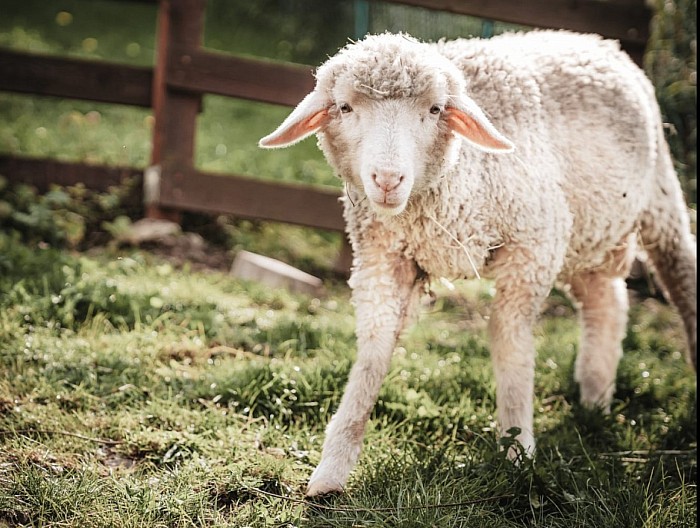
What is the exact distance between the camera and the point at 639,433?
3773 millimetres

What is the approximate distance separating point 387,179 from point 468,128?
513 millimetres

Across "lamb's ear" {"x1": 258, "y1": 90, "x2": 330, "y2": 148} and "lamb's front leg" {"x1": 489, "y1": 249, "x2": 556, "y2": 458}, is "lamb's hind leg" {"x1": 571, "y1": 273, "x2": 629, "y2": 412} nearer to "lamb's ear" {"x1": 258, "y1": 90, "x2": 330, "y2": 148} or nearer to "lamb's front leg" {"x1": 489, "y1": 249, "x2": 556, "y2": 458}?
"lamb's front leg" {"x1": 489, "y1": 249, "x2": 556, "y2": 458}

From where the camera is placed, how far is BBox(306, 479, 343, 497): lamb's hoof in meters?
2.81

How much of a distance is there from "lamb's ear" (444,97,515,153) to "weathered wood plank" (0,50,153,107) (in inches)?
149

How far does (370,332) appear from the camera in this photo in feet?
10.6

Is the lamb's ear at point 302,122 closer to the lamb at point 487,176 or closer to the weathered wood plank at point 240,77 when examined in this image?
A: the lamb at point 487,176

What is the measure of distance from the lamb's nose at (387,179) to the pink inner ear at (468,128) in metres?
0.44

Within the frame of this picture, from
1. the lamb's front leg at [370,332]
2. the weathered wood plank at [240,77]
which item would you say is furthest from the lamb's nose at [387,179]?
the weathered wood plank at [240,77]

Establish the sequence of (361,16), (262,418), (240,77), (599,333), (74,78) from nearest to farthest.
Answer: (262,418) → (599,333) → (361,16) → (240,77) → (74,78)

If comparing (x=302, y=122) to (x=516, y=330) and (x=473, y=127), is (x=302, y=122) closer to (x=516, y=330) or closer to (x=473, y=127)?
(x=473, y=127)

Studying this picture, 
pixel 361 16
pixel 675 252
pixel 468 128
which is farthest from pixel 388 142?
pixel 361 16

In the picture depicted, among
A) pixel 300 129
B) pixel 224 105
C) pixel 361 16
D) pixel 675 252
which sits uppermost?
pixel 361 16

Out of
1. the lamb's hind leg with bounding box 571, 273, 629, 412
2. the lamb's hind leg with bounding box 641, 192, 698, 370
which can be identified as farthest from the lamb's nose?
the lamb's hind leg with bounding box 641, 192, 698, 370

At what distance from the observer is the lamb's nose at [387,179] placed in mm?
2721
